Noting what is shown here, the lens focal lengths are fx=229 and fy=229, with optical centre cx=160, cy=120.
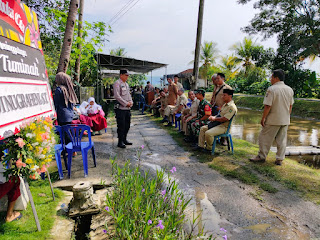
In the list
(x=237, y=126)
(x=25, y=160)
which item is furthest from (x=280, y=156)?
(x=237, y=126)

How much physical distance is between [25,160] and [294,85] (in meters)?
20.3

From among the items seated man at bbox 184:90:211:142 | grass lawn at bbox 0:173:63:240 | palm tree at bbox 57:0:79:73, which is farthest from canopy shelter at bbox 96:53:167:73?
grass lawn at bbox 0:173:63:240

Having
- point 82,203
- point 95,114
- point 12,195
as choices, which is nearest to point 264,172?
point 82,203

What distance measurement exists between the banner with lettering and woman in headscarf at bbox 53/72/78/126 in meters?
1.22

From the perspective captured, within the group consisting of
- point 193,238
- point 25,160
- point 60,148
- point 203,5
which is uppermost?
point 203,5

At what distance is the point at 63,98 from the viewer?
4.28 metres

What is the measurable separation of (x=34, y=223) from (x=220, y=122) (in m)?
3.94

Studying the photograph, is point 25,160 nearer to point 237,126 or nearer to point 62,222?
point 62,222

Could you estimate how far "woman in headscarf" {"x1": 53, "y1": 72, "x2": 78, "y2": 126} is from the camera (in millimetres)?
4266

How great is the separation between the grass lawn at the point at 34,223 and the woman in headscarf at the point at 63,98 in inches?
58.2

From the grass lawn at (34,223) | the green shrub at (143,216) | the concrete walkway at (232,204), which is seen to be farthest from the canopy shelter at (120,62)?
the green shrub at (143,216)

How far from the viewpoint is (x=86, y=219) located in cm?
295

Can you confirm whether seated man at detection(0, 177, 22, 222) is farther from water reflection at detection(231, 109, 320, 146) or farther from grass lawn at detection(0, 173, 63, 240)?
water reflection at detection(231, 109, 320, 146)

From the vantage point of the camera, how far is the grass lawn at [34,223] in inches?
91.9
